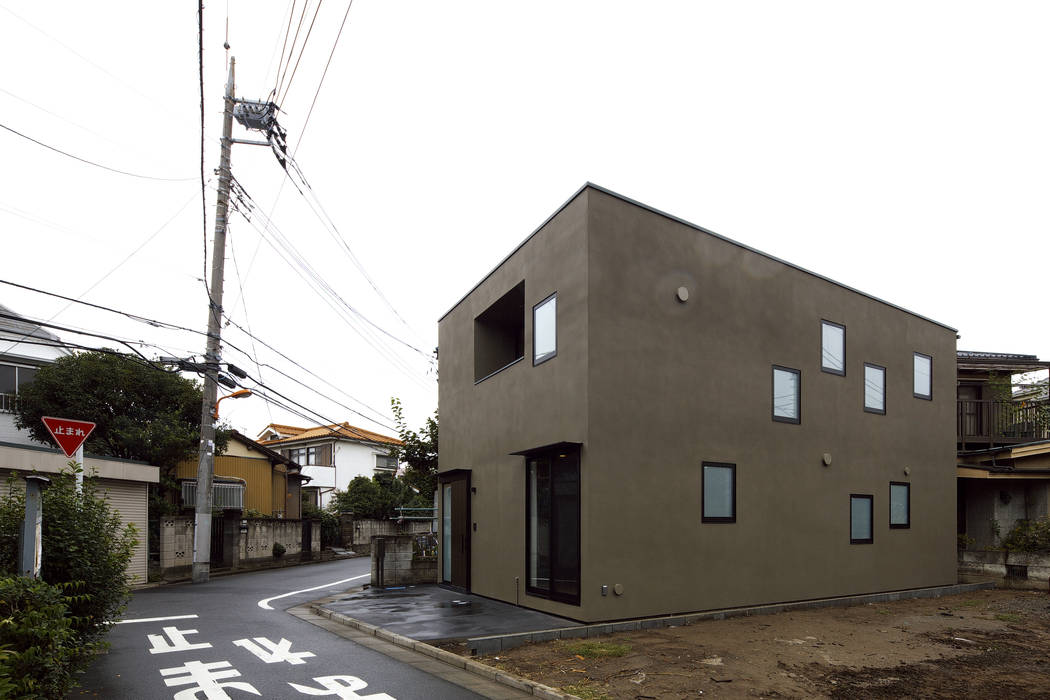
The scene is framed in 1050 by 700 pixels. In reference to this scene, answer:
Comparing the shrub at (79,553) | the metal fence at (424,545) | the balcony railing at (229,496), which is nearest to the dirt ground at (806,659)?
the shrub at (79,553)

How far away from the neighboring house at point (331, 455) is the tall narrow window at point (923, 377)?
3153 centimetres

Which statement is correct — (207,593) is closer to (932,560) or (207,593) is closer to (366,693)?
(366,693)

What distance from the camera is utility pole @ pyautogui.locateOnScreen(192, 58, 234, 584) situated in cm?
1802

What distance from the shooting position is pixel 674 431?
36.1 feet

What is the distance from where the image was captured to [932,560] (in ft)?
51.3

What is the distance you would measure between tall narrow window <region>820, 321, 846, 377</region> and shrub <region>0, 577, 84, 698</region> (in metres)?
12.7

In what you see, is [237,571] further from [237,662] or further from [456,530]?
[237,662]

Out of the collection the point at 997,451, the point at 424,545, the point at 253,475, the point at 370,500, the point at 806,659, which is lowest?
the point at 370,500

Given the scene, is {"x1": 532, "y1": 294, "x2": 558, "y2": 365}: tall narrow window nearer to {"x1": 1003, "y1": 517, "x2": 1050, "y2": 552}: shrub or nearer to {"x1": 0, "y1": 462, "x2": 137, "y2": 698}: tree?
{"x1": 0, "y1": 462, "x2": 137, "y2": 698}: tree

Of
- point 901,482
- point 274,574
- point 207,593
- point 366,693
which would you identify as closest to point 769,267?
point 901,482

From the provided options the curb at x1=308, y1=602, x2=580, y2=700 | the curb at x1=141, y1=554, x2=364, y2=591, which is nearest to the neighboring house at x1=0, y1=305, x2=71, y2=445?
the curb at x1=141, y1=554, x2=364, y2=591

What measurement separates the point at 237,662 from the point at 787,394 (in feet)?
32.8

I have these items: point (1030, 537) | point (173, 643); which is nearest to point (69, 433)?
point (173, 643)

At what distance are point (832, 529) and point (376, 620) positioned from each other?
867 centimetres
